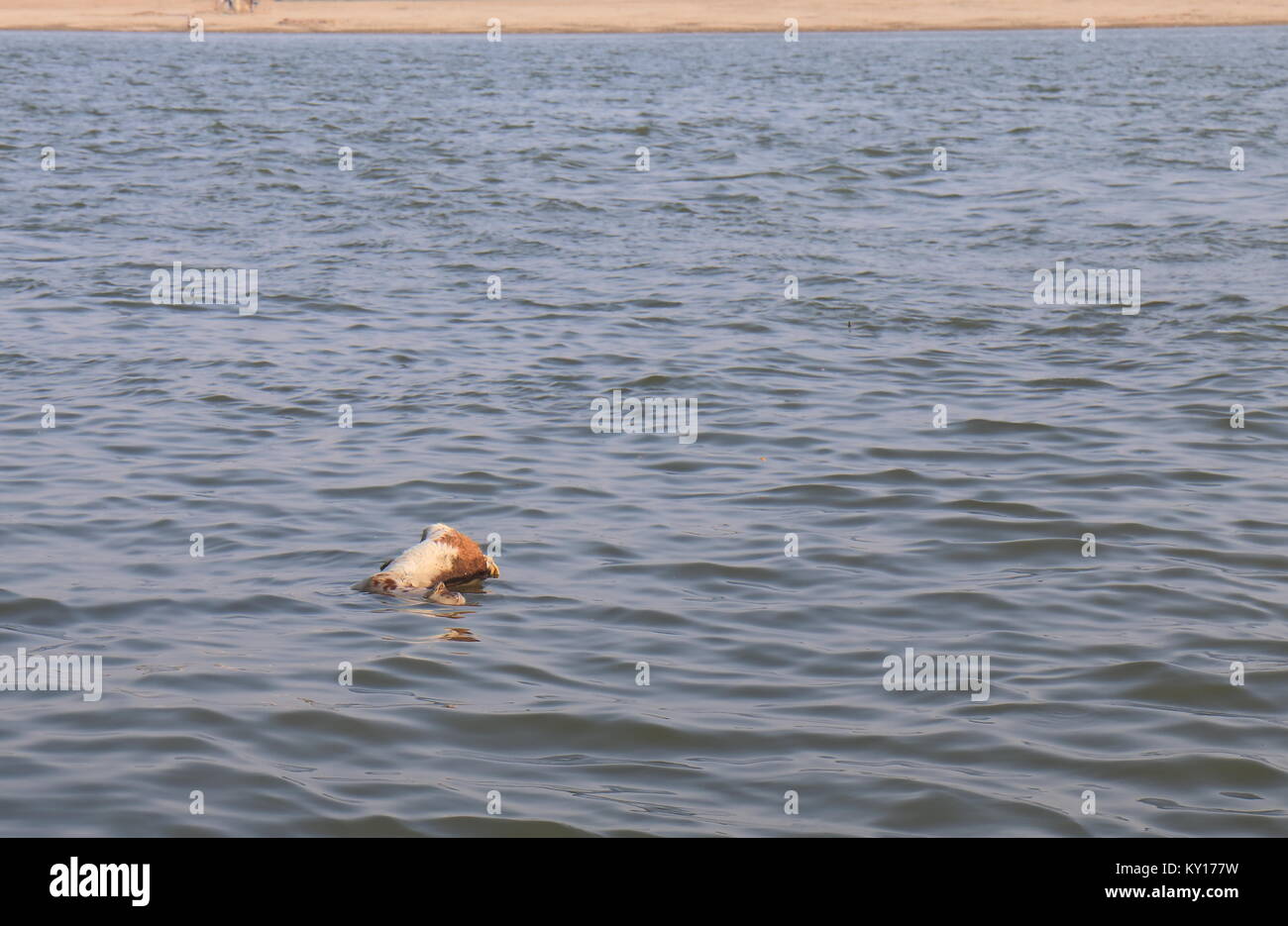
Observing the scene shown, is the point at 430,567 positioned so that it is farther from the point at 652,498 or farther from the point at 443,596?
the point at 652,498

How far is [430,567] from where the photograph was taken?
6492 mm

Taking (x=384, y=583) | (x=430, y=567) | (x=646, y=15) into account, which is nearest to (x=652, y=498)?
(x=430, y=567)

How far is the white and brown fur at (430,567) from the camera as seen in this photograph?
649 cm

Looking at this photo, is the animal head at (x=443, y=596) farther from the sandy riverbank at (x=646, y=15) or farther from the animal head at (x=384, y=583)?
the sandy riverbank at (x=646, y=15)

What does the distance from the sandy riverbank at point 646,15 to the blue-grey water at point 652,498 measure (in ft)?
103

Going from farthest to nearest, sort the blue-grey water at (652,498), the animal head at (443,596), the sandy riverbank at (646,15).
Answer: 1. the sandy riverbank at (646,15)
2. the animal head at (443,596)
3. the blue-grey water at (652,498)

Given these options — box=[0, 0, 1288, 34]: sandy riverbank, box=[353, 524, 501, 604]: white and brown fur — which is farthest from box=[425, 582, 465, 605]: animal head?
box=[0, 0, 1288, 34]: sandy riverbank

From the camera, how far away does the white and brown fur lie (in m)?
6.49

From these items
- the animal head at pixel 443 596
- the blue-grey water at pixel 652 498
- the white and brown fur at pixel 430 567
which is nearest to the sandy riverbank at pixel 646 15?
the blue-grey water at pixel 652 498

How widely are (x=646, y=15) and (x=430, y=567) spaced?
47.2m

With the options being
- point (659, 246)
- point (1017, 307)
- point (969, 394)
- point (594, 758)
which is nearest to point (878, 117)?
point (659, 246)

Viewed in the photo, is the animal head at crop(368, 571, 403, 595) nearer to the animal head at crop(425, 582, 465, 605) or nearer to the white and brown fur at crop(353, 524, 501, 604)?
the white and brown fur at crop(353, 524, 501, 604)

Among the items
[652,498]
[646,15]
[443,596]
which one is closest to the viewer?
[443,596]
